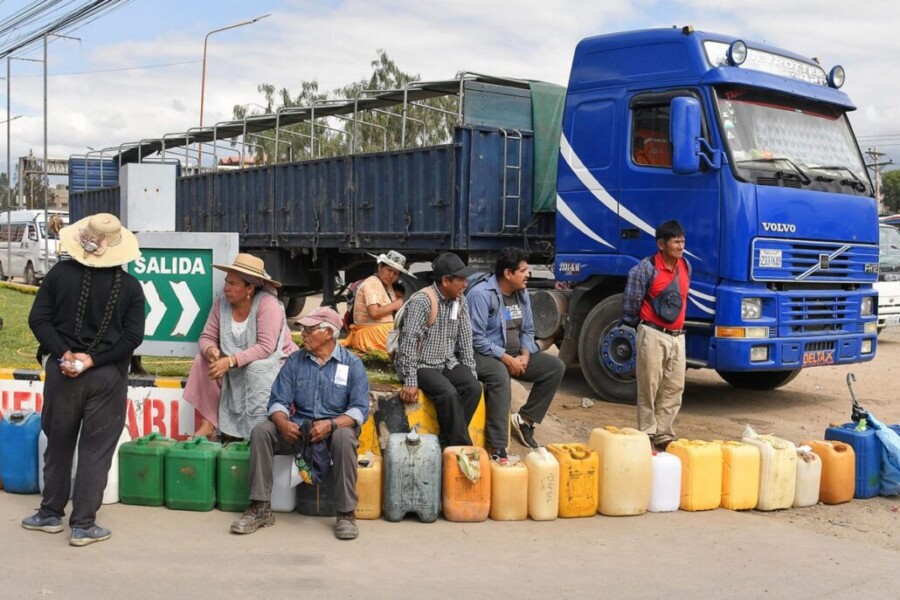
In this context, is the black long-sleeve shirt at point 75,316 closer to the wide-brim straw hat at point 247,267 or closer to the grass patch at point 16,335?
the wide-brim straw hat at point 247,267

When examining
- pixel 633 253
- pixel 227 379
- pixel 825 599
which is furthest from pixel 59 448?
pixel 633 253

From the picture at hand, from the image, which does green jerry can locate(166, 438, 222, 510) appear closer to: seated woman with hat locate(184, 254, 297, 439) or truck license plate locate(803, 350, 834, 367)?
seated woman with hat locate(184, 254, 297, 439)

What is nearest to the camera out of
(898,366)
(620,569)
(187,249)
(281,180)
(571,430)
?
(620,569)

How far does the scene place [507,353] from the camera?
23.7 ft

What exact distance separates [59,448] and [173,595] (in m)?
1.30

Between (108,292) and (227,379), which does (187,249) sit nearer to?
(227,379)

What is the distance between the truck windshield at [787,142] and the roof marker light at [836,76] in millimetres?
264

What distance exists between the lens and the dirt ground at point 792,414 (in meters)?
6.01

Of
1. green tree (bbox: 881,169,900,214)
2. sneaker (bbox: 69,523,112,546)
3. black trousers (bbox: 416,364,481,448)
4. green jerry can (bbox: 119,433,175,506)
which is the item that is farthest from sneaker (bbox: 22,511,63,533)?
green tree (bbox: 881,169,900,214)

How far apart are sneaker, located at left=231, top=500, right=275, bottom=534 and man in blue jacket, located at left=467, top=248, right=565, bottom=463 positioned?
5.84 ft

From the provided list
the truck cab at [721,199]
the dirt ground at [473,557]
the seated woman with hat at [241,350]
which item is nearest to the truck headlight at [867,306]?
the truck cab at [721,199]

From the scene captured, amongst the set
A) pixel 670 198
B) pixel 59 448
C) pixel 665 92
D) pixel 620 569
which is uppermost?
pixel 665 92

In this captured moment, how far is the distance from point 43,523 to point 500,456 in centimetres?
276

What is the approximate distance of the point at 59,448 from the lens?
5203 millimetres
